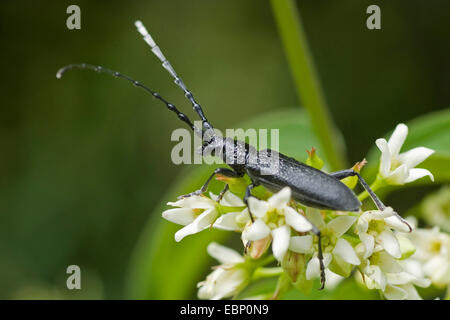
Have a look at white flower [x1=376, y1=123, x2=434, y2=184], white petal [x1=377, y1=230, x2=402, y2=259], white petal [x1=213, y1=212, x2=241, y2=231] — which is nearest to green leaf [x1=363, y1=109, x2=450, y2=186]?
white flower [x1=376, y1=123, x2=434, y2=184]

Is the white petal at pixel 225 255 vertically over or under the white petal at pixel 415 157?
under

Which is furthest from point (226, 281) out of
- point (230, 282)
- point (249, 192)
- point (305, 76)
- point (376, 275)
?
point (305, 76)

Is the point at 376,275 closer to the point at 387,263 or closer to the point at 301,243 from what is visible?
the point at 387,263

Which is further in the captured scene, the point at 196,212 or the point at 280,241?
the point at 196,212

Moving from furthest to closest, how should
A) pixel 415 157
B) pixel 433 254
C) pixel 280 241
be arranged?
pixel 433 254 → pixel 415 157 → pixel 280 241

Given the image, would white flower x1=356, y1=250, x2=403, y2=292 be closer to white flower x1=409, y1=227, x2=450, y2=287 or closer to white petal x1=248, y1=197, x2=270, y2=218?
white petal x1=248, y1=197, x2=270, y2=218

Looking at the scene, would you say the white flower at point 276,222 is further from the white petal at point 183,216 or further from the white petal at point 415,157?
the white petal at point 415,157

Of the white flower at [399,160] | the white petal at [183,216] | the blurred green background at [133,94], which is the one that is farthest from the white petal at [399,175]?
the blurred green background at [133,94]
